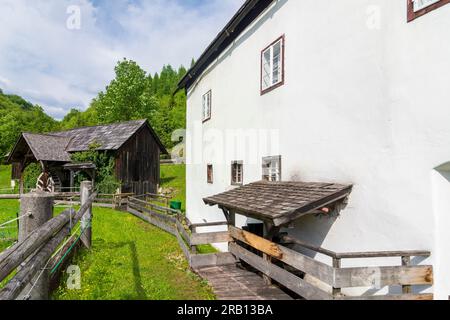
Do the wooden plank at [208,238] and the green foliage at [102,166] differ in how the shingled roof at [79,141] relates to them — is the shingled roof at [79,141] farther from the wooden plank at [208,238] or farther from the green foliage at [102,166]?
the wooden plank at [208,238]

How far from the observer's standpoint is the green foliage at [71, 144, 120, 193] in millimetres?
24281

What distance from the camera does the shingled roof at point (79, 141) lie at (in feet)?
81.7

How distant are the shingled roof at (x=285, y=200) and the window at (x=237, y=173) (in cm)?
285

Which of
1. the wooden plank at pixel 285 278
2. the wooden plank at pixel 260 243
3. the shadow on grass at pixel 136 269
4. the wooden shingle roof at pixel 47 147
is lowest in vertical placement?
the shadow on grass at pixel 136 269

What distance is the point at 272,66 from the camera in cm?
874

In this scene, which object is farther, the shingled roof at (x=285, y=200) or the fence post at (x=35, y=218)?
the shingled roof at (x=285, y=200)

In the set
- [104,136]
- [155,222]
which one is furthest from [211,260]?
[104,136]

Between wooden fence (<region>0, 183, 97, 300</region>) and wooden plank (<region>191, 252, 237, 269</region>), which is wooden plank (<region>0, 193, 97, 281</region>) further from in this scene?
wooden plank (<region>191, 252, 237, 269</region>)

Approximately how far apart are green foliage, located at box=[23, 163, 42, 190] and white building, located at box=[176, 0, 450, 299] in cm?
2534

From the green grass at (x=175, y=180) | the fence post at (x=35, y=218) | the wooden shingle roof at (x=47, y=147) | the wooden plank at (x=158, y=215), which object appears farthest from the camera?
the green grass at (x=175, y=180)

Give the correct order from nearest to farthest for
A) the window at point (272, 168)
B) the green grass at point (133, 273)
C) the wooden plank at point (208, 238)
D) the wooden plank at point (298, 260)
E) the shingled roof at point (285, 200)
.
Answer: the wooden plank at point (298, 260), the shingled roof at point (285, 200), the green grass at point (133, 273), the wooden plank at point (208, 238), the window at point (272, 168)

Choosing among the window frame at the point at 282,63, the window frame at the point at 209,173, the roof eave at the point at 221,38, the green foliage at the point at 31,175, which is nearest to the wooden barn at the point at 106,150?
the green foliage at the point at 31,175

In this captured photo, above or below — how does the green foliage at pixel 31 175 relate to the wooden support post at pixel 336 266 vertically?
above

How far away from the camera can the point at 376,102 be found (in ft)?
16.8
